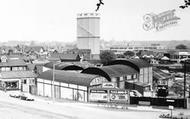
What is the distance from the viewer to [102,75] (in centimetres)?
4159

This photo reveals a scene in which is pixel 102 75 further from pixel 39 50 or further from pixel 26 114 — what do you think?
pixel 39 50

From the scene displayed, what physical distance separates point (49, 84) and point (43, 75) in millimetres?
2452

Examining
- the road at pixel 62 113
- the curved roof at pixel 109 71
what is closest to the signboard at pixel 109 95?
the road at pixel 62 113

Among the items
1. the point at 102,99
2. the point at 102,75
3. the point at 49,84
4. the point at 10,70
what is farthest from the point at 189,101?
the point at 10,70

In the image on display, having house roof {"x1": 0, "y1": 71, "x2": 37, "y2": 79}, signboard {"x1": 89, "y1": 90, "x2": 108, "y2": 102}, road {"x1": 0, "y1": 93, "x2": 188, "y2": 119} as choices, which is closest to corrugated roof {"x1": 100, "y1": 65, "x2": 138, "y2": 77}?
signboard {"x1": 89, "y1": 90, "x2": 108, "y2": 102}

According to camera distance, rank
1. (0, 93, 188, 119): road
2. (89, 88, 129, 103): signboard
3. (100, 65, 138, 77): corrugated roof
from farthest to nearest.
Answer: (100, 65, 138, 77): corrugated roof → (89, 88, 129, 103): signboard → (0, 93, 188, 119): road

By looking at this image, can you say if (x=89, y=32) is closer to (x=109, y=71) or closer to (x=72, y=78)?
(x=109, y=71)

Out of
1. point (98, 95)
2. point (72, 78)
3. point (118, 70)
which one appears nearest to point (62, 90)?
point (72, 78)

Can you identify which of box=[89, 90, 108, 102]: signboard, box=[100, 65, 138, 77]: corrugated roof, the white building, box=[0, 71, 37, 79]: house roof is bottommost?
box=[89, 90, 108, 102]: signboard

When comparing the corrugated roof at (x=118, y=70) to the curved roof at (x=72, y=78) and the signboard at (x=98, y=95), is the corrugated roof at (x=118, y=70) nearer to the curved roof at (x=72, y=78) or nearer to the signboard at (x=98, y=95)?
the curved roof at (x=72, y=78)

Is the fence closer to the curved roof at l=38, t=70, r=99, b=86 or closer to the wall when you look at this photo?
the curved roof at l=38, t=70, r=99, b=86

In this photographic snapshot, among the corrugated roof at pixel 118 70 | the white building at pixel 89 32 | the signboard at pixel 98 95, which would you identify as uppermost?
the white building at pixel 89 32

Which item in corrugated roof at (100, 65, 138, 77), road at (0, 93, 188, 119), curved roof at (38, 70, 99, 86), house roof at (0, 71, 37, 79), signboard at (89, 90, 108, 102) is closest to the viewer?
road at (0, 93, 188, 119)

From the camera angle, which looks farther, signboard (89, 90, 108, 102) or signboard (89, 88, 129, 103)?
signboard (89, 90, 108, 102)
